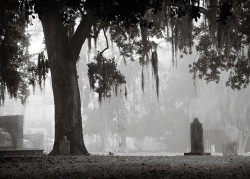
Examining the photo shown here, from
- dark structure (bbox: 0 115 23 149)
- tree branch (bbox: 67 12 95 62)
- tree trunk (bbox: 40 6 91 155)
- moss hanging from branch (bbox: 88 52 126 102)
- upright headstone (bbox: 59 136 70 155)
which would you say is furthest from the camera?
dark structure (bbox: 0 115 23 149)

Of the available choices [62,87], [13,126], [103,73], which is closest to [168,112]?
[13,126]

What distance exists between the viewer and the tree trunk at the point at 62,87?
16.4 m

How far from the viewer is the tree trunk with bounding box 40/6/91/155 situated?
16375 millimetres

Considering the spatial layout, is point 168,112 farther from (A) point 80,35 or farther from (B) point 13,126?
(A) point 80,35

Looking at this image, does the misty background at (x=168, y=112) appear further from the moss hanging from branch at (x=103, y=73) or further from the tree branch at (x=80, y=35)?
the tree branch at (x=80, y=35)

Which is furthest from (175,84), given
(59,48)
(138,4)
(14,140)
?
(138,4)

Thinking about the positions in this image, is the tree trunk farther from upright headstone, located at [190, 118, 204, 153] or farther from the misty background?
the misty background

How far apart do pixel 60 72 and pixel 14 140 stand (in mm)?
20771

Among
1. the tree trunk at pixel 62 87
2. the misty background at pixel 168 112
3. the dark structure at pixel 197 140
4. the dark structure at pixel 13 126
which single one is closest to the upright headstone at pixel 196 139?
the dark structure at pixel 197 140

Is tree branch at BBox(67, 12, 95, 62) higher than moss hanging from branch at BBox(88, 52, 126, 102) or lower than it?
higher

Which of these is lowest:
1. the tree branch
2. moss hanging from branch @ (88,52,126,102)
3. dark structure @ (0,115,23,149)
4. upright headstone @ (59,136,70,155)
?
upright headstone @ (59,136,70,155)

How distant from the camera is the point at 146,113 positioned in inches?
2393

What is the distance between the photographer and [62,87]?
53.8 ft

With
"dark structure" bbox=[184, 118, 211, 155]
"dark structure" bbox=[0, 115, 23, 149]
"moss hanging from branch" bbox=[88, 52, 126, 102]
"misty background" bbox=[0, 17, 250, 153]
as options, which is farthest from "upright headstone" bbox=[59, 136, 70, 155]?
"misty background" bbox=[0, 17, 250, 153]
